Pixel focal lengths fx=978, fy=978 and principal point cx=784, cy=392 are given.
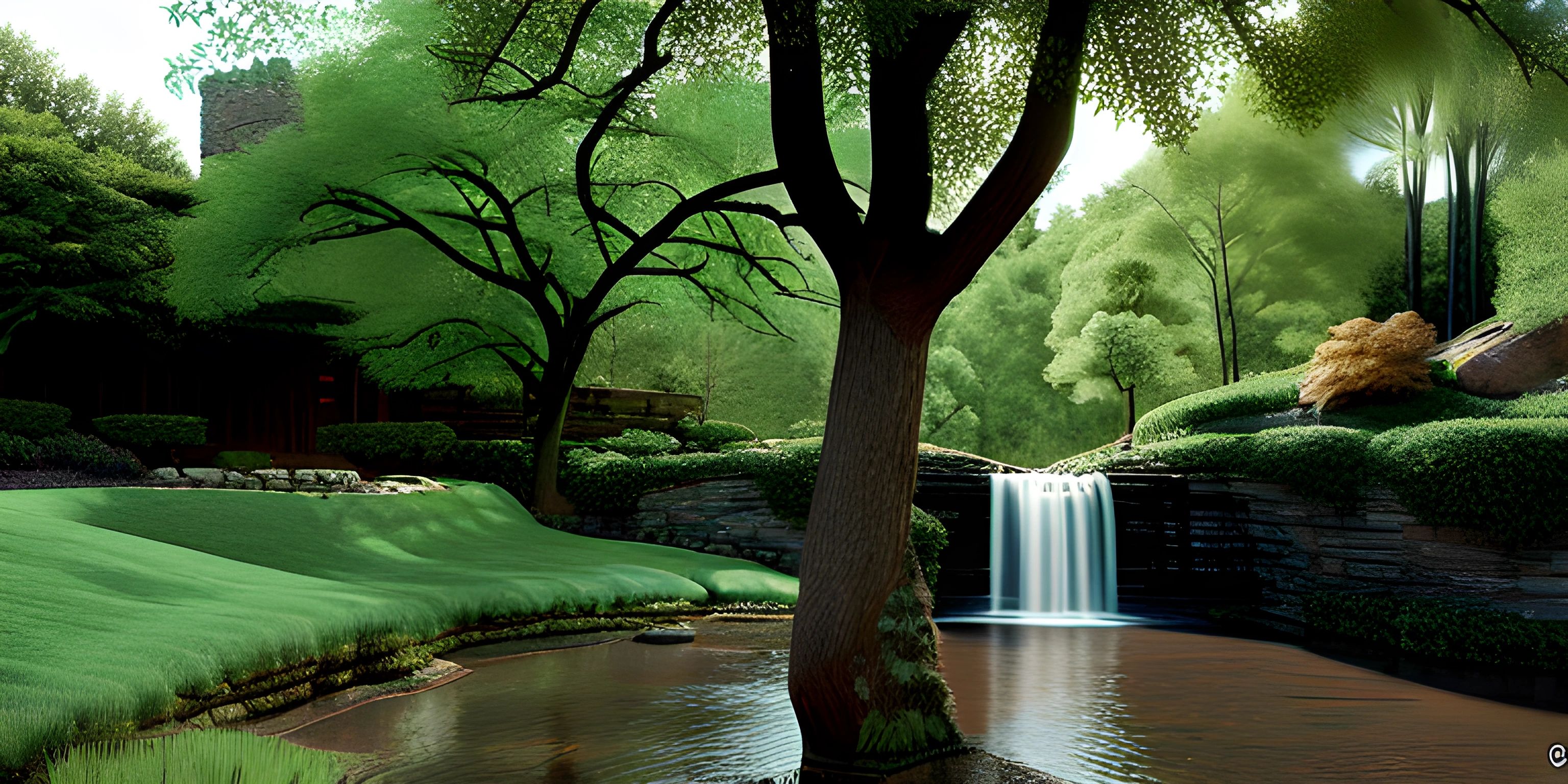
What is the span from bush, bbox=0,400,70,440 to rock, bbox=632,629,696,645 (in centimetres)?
1333

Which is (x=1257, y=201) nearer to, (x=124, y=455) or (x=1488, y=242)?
(x=1488, y=242)

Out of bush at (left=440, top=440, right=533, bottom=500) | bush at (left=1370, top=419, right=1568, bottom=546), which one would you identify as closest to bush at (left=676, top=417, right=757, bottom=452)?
bush at (left=440, top=440, right=533, bottom=500)

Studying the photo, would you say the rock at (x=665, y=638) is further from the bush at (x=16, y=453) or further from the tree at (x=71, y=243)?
the tree at (x=71, y=243)

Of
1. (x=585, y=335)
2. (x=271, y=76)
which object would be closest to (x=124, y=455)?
(x=271, y=76)

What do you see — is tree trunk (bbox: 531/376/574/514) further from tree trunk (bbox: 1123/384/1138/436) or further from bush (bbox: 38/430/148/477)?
tree trunk (bbox: 1123/384/1138/436)

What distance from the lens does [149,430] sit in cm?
1880

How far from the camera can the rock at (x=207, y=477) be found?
14.1 meters

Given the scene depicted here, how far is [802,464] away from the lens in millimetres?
14805

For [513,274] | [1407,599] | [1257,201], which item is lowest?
[1407,599]

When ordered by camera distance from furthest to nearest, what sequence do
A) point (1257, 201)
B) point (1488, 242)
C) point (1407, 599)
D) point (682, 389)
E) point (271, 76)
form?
point (682, 389) < point (1257, 201) < point (1488, 242) < point (271, 76) < point (1407, 599)

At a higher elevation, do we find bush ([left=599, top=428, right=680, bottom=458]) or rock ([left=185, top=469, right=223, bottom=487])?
bush ([left=599, top=428, right=680, bottom=458])

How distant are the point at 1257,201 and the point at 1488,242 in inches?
234

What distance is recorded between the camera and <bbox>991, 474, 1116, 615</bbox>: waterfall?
15.4 m

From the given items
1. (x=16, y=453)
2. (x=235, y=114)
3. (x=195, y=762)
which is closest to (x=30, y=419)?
(x=16, y=453)
